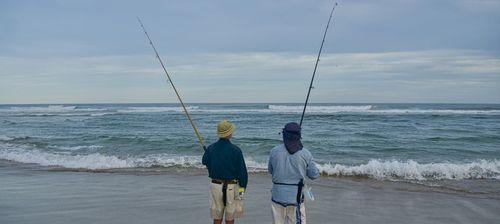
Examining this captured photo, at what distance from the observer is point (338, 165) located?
12.0 metres

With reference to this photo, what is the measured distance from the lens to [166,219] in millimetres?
6520

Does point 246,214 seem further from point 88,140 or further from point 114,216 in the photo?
point 88,140

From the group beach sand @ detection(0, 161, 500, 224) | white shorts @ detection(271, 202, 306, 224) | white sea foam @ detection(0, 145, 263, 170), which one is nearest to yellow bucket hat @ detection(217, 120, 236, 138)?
white shorts @ detection(271, 202, 306, 224)

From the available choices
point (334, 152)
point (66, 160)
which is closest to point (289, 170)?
point (66, 160)

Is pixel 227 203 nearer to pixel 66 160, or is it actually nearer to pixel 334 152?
pixel 66 160

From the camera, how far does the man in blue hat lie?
14.1 feet

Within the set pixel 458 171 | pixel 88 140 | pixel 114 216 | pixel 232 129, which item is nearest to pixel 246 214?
pixel 114 216

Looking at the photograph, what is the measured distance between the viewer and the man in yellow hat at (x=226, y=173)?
4.66 m

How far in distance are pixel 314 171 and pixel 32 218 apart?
430cm

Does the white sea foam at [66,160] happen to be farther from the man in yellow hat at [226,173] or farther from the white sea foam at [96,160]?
the man in yellow hat at [226,173]

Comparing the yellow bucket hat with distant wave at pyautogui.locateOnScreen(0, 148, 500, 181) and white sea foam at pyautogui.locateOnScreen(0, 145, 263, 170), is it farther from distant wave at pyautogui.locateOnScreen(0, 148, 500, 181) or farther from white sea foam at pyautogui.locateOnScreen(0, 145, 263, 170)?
white sea foam at pyautogui.locateOnScreen(0, 145, 263, 170)

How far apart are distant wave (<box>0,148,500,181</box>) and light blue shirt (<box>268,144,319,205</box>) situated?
708 centimetres

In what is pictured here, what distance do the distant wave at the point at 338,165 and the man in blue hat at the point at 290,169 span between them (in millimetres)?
7054

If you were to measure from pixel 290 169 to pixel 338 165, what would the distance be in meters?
7.93
